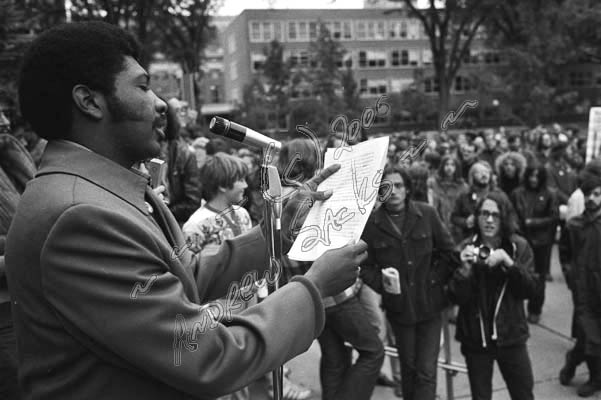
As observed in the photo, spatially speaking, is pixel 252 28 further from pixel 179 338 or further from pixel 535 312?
pixel 179 338

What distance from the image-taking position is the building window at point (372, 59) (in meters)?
38.4

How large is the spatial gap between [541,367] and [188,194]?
3.28 m

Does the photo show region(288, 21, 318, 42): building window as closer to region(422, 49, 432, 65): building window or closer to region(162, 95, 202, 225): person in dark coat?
region(422, 49, 432, 65): building window

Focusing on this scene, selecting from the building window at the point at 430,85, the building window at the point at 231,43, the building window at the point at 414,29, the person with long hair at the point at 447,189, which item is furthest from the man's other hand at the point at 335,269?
the building window at the point at 231,43

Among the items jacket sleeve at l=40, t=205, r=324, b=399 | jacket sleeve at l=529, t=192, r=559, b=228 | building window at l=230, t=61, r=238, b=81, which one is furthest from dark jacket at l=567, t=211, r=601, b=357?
building window at l=230, t=61, r=238, b=81

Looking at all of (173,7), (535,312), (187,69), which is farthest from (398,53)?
(535,312)

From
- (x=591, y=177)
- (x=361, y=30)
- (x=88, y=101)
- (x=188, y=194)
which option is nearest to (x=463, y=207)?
(x=591, y=177)

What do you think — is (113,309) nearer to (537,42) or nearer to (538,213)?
(538,213)

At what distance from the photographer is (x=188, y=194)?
4.42 m

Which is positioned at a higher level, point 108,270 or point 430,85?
point 430,85

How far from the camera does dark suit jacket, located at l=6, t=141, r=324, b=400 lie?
114 cm

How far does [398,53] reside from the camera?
3797 cm

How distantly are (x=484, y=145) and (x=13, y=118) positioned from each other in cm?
682

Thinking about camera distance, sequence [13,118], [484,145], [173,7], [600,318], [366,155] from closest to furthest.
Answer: [366,155], [600,318], [13,118], [484,145], [173,7]
